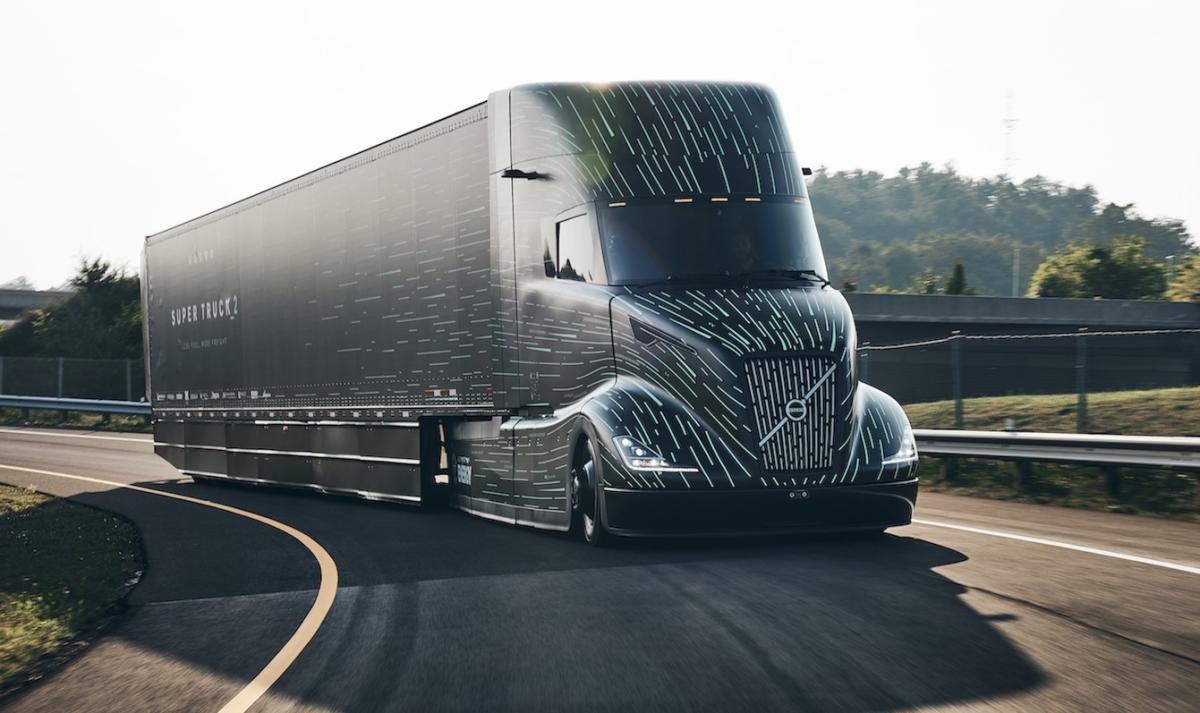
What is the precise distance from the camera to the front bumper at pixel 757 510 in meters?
10.8

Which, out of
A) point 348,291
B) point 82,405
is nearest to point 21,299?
point 82,405

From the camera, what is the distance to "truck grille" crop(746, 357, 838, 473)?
10.8m

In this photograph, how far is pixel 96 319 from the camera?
209ft

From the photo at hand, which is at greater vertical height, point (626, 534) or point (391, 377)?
point (391, 377)

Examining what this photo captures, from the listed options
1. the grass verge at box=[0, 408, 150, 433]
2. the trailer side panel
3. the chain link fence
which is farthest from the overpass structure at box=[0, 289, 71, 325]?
the trailer side panel

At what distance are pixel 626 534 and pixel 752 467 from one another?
1.16 metres

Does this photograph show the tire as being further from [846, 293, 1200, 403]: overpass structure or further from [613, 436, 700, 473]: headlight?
[846, 293, 1200, 403]: overpass structure

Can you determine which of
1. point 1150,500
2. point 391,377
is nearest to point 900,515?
point 1150,500

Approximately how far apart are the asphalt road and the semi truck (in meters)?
0.71

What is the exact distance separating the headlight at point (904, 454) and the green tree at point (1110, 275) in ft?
342

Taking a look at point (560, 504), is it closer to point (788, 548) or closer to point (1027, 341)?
point (788, 548)

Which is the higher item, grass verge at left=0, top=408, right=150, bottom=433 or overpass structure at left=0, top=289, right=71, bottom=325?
overpass structure at left=0, top=289, right=71, bottom=325

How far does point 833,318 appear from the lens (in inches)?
445

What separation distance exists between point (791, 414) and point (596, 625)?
3.20m
